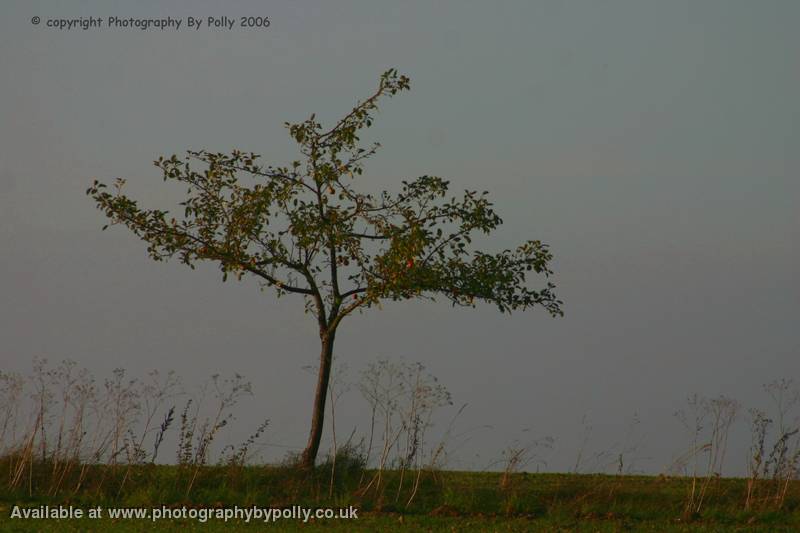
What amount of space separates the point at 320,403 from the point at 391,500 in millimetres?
2486

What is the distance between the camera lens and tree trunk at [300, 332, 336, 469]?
16578 millimetres

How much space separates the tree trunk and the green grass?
404mm

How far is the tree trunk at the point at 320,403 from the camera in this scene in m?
16.6

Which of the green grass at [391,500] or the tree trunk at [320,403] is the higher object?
the tree trunk at [320,403]

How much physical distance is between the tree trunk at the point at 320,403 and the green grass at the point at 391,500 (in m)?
0.40

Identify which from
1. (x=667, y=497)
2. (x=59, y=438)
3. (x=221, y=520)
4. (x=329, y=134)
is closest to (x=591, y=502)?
(x=667, y=497)

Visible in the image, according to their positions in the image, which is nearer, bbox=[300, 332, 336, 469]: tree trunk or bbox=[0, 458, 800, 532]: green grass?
bbox=[0, 458, 800, 532]: green grass

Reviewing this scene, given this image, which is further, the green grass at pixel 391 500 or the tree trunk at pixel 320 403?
the tree trunk at pixel 320 403

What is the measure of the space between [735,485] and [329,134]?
888 centimetres

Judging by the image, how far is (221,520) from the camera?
43.8 ft

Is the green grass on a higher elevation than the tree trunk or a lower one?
lower

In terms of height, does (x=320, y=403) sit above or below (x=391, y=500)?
above

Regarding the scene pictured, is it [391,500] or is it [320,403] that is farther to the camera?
[320,403]

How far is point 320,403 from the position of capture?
658 inches
